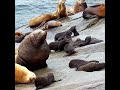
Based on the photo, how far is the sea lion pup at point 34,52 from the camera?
541cm

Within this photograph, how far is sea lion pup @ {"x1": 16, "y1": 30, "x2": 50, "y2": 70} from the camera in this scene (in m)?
5.41

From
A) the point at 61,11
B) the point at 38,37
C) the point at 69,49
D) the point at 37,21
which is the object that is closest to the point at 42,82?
the point at 38,37

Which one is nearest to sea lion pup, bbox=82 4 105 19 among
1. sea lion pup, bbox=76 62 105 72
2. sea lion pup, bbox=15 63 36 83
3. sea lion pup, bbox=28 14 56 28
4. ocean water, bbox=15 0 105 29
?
sea lion pup, bbox=28 14 56 28

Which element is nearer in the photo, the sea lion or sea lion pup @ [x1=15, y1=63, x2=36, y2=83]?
sea lion pup @ [x1=15, y1=63, x2=36, y2=83]

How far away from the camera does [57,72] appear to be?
5.09m

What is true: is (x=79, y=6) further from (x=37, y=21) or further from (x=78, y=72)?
(x=78, y=72)

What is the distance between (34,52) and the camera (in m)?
5.47

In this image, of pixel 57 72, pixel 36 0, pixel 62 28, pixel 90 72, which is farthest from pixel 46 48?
pixel 36 0

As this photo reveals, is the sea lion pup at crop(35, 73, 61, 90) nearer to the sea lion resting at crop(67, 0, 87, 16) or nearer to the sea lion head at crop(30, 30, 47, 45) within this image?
the sea lion head at crop(30, 30, 47, 45)
